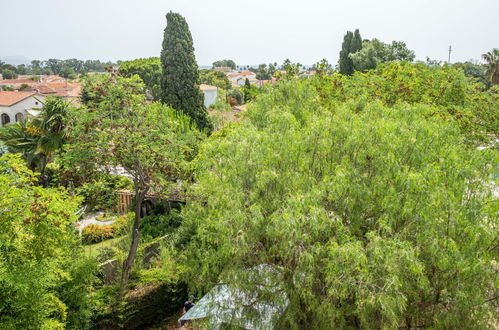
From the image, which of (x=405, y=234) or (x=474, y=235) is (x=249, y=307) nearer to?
(x=405, y=234)

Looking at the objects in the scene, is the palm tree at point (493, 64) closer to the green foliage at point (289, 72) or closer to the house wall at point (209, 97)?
the green foliage at point (289, 72)

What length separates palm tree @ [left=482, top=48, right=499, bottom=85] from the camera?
4175cm

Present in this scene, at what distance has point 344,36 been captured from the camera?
5269 cm

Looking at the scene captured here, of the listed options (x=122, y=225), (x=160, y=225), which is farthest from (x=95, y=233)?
(x=160, y=225)

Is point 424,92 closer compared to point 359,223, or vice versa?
point 359,223

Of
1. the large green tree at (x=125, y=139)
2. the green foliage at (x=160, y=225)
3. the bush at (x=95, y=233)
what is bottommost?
the bush at (x=95, y=233)

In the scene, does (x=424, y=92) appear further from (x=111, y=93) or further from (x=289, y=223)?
(x=289, y=223)

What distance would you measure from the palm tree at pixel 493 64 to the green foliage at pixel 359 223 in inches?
1609

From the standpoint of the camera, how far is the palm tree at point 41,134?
52.2 ft

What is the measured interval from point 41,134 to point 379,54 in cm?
3760

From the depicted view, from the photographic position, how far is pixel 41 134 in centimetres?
1627

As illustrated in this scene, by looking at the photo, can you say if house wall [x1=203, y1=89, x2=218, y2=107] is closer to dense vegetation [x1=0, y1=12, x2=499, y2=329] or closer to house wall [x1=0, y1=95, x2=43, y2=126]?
house wall [x1=0, y1=95, x2=43, y2=126]

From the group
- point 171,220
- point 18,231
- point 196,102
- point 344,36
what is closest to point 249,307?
point 18,231

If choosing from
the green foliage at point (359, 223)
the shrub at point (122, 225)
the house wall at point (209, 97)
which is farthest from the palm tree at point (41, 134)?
the house wall at point (209, 97)
